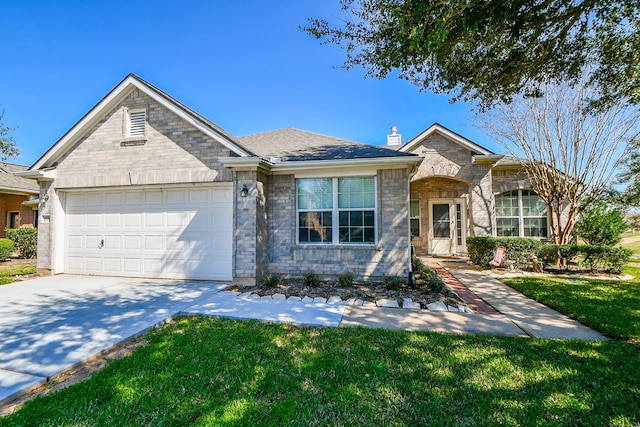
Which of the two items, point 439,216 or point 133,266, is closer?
point 133,266

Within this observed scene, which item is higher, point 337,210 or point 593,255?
point 337,210

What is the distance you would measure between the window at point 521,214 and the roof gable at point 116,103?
12.3m

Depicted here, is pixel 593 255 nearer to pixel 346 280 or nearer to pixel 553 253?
pixel 553 253

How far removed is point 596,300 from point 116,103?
13.8m

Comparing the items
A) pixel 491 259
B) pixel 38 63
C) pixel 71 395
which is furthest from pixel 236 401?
pixel 38 63

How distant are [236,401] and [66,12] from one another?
11986mm

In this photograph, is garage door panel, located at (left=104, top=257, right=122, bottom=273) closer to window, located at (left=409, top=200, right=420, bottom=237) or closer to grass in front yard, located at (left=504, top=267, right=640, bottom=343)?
grass in front yard, located at (left=504, top=267, right=640, bottom=343)

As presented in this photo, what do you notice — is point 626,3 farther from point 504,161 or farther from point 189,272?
point 189,272

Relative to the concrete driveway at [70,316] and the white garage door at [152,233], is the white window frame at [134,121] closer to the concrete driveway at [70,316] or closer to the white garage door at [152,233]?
the white garage door at [152,233]

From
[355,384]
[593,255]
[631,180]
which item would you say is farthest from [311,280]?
[631,180]

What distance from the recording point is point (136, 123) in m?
8.69

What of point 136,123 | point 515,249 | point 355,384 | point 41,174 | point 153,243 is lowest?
point 355,384

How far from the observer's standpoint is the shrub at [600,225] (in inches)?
426

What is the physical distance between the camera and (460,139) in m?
12.8
